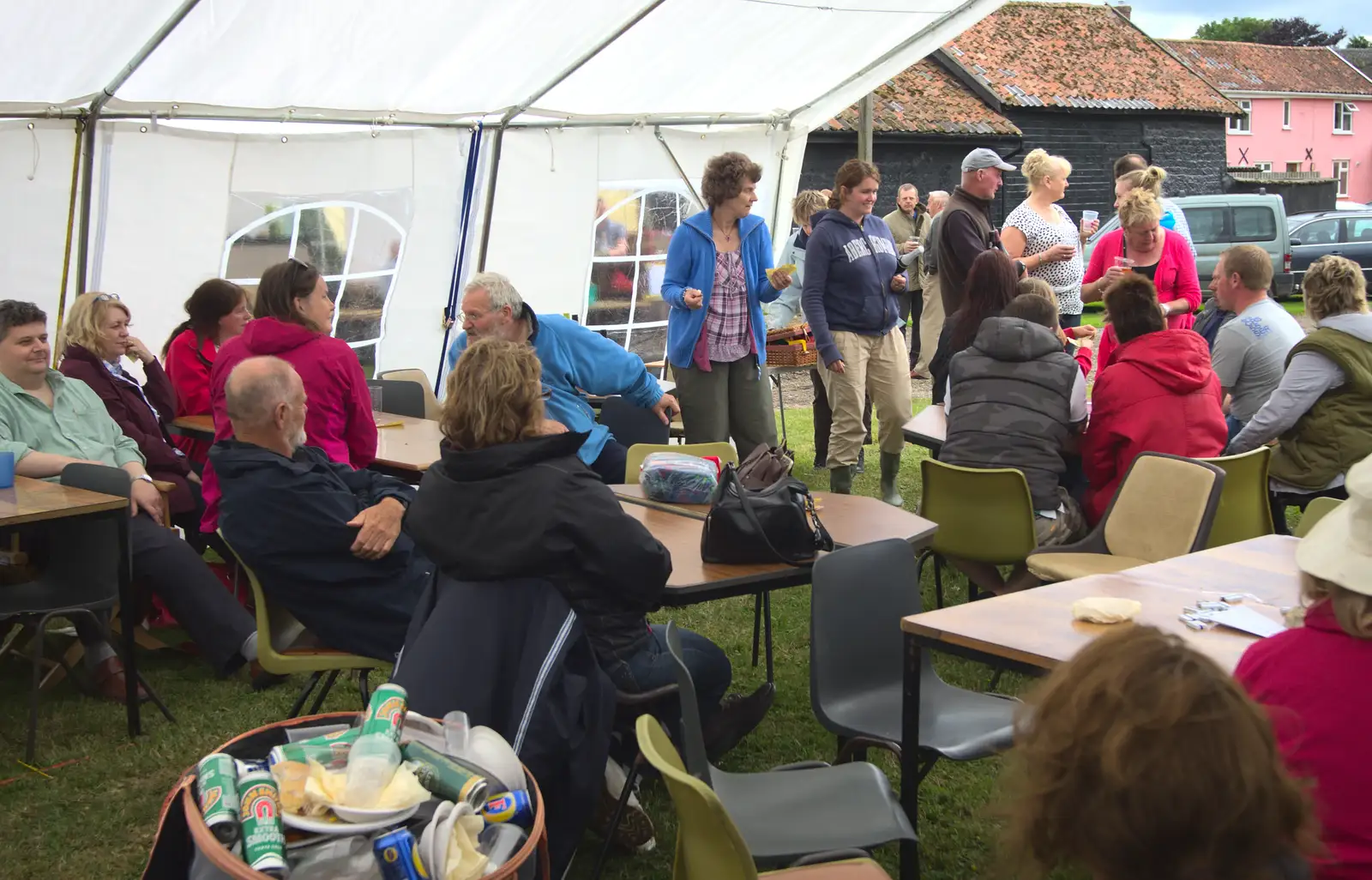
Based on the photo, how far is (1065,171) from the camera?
704 centimetres

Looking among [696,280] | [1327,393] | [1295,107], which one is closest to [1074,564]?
[1327,393]

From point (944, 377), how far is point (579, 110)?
305 centimetres

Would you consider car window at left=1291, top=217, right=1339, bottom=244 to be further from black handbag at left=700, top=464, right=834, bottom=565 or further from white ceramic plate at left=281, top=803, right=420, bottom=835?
white ceramic plate at left=281, top=803, right=420, bottom=835

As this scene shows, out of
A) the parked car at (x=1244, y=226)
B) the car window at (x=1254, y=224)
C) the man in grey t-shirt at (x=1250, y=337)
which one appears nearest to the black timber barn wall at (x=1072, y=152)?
the parked car at (x=1244, y=226)

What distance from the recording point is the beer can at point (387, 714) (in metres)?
2.04

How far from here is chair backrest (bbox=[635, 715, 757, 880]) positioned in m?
1.83

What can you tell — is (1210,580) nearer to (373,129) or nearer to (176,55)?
(176,55)

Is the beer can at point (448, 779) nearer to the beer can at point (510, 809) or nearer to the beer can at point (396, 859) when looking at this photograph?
the beer can at point (510, 809)

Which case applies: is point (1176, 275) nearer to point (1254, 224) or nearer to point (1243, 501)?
point (1243, 501)

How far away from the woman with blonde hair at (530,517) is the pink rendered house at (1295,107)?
4491cm

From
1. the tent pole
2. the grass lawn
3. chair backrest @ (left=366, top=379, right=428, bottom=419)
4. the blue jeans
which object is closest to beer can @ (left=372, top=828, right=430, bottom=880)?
the blue jeans

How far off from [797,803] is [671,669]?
1.78 feet

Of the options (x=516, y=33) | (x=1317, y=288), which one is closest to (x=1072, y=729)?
(x=1317, y=288)

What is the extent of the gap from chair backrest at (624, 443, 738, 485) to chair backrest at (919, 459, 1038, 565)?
2.42ft
